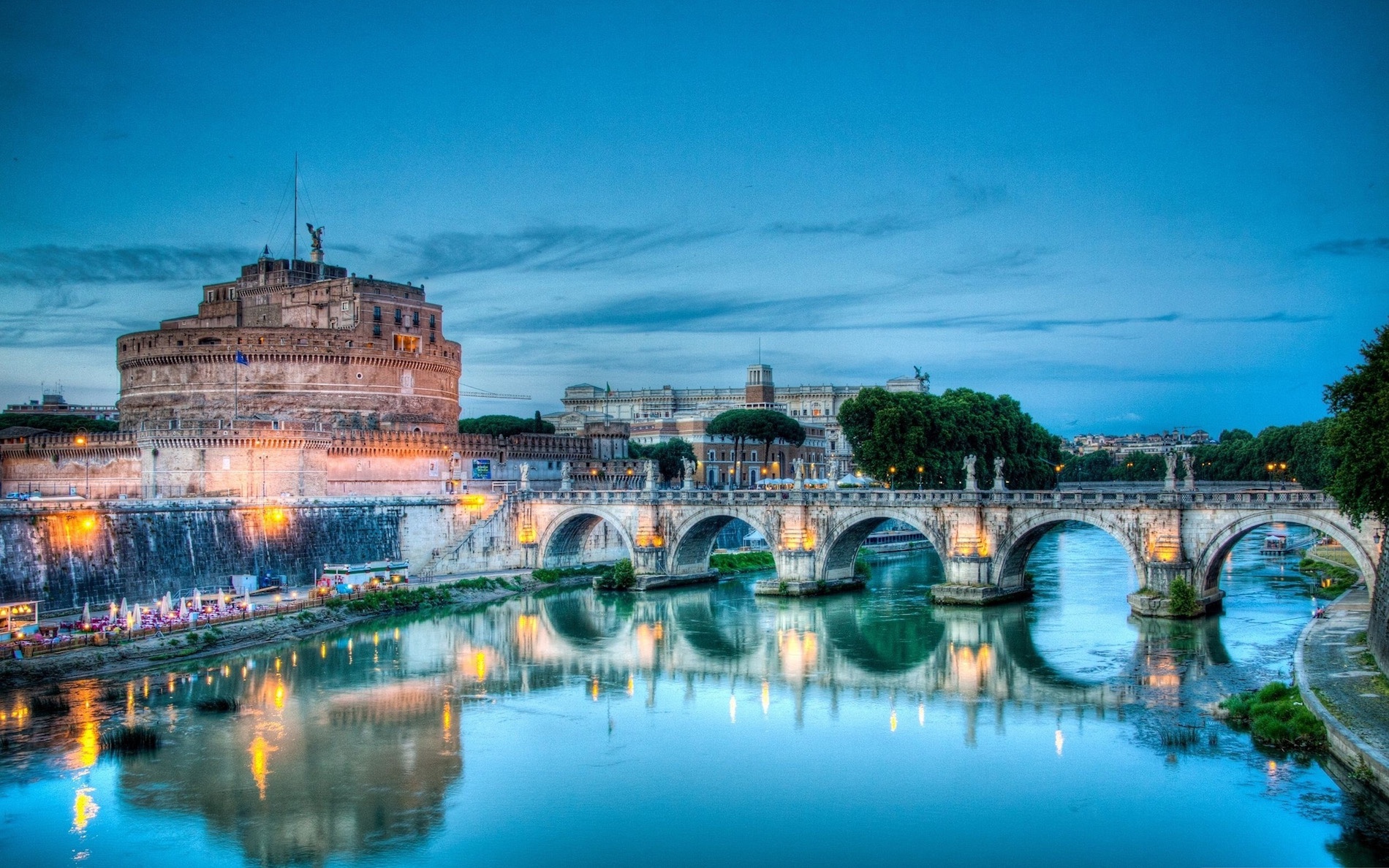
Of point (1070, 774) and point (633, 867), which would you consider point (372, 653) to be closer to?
point (633, 867)

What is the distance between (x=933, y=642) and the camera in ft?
125

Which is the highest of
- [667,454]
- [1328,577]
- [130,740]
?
[667,454]

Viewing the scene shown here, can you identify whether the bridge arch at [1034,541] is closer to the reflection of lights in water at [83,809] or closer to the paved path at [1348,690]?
the paved path at [1348,690]

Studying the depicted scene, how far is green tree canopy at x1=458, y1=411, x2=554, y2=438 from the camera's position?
94.8m

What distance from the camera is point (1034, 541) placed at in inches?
1793

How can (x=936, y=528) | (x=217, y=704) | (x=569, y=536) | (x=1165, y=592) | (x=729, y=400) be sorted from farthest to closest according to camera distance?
(x=729, y=400) → (x=569, y=536) → (x=936, y=528) → (x=1165, y=592) → (x=217, y=704)

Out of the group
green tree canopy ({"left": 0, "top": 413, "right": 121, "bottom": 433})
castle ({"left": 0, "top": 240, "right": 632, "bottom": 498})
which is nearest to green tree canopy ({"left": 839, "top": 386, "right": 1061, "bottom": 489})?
castle ({"left": 0, "top": 240, "right": 632, "bottom": 498})

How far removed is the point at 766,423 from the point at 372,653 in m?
64.6

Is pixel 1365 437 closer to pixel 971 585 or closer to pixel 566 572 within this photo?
pixel 971 585

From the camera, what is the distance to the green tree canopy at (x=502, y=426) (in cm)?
9481

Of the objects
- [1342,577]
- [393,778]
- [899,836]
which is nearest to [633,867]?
[899,836]

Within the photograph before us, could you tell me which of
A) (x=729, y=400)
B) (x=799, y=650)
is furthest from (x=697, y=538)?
(x=729, y=400)

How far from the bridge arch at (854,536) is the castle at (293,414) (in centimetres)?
2186

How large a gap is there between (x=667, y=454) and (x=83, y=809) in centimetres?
7362
